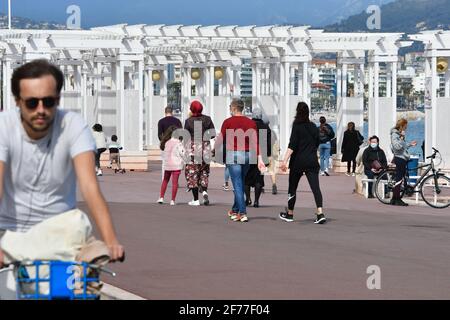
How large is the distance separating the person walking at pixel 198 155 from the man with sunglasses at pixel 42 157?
52.7 ft

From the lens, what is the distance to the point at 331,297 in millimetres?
10750

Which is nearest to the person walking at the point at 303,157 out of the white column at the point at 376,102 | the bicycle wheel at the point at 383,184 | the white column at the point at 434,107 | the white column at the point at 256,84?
the bicycle wheel at the point at 383,184

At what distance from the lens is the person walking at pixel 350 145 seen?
118 feet

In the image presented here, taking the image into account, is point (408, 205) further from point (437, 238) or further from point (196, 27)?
point (196, 27)

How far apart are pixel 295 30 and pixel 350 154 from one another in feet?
14.7

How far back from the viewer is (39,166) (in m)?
6.38

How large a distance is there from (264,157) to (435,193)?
3228 millimetres

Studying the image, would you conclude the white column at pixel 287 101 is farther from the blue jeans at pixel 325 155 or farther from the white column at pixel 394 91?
the white column at pixel 394 91

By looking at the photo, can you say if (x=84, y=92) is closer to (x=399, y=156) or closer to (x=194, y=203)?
(x=399, y=156)

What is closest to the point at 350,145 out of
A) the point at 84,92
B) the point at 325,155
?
the point at 325,155

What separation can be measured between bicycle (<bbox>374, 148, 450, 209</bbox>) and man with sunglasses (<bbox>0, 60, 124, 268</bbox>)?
58.3 feet

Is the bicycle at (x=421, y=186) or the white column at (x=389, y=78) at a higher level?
the white column at (x=389, y=78)

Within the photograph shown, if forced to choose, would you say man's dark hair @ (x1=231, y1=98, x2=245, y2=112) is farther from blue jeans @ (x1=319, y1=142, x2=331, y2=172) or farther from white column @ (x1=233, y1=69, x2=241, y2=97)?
white column @ (x1=233, y1=69, x2=241, y2=97)

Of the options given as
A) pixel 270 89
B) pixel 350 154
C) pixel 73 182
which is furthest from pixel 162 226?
pixel 270 89
